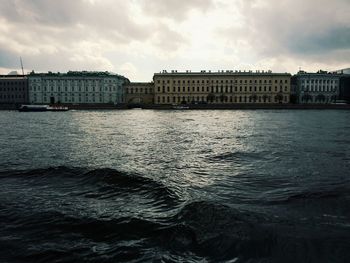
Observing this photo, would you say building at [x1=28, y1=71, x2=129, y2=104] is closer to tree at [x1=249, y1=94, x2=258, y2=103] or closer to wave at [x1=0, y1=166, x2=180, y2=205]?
tree at [x1=249, y1=94, x2=258, y2=103]

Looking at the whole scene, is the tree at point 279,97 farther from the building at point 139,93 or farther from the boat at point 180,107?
the building at point 139,93

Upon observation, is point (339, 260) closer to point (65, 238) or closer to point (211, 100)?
point (65, 238)

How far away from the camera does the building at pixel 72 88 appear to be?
371 ft

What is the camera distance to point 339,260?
432cm

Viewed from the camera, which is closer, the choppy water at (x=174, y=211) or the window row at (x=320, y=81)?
the choppy water at (x=174, y=211)

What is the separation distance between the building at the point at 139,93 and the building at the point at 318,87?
166 ft

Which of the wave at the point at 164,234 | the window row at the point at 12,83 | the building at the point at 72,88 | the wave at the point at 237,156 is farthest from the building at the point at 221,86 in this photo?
the wave at the point at 164,234

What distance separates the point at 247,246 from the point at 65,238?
265 cm

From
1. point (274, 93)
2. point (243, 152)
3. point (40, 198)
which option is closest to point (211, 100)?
point (274, 93)

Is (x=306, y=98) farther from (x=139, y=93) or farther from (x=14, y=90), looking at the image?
(x=14, y=90)

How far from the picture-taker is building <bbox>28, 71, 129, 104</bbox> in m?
113

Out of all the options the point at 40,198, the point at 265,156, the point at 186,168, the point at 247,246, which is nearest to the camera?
the point at 247,246

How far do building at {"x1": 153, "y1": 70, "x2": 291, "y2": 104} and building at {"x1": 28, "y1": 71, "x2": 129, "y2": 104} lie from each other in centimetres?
1690

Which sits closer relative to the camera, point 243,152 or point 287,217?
point 287,217
